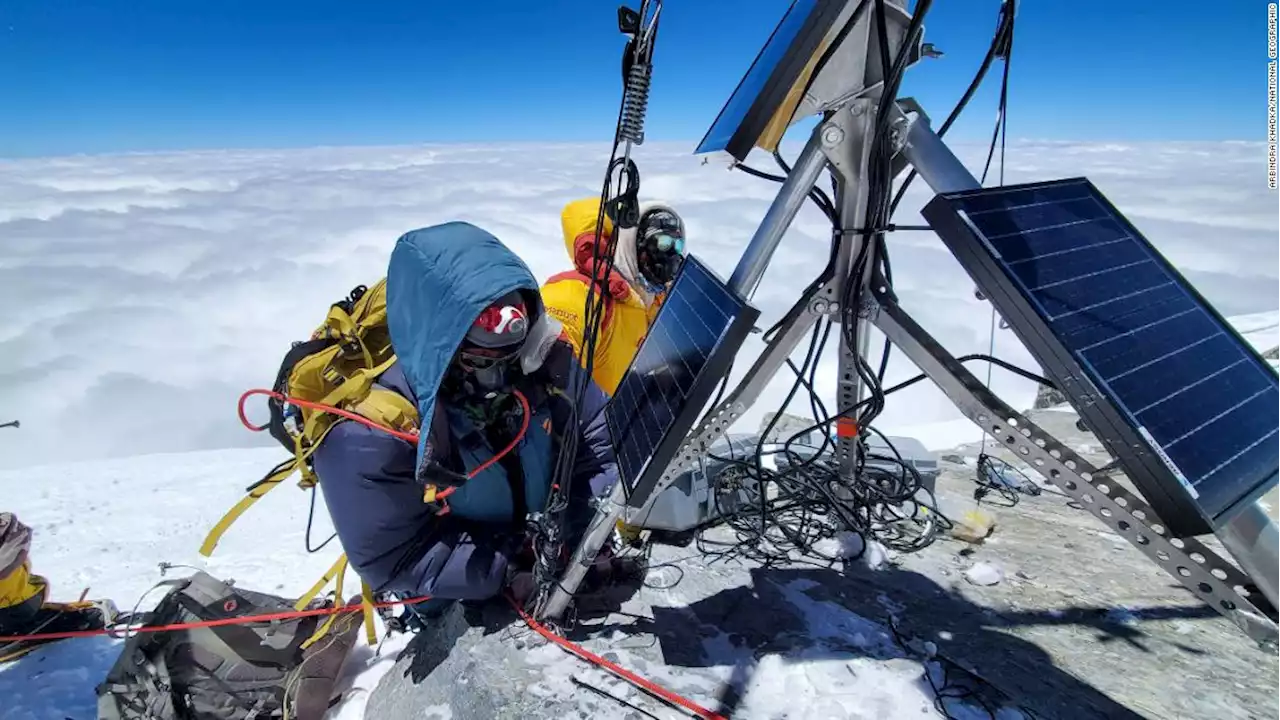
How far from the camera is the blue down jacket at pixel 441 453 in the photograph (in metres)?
2.42

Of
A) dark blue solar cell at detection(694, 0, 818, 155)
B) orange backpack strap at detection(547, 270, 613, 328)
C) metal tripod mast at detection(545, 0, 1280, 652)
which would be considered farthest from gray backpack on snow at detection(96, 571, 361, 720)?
dark blue solar cell at detection(694, 0, 818, 155)

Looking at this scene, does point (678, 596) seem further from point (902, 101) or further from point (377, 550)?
point (902, 101)

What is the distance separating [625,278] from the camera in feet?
15.4

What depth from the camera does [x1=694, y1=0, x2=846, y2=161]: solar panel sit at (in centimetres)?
179

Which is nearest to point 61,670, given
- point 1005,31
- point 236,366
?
point 1005,31

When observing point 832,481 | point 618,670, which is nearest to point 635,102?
point 618,670

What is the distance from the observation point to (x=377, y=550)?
2.63 m

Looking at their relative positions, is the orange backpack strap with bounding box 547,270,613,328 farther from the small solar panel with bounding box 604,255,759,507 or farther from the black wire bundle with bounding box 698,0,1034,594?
the small solar panel with bounding box 604,255,759,507

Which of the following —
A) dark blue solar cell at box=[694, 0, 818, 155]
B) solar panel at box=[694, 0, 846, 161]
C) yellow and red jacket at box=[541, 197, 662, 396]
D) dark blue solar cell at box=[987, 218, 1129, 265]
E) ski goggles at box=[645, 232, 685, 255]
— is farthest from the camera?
ski goggles at box=[645, 232, 685, 255]

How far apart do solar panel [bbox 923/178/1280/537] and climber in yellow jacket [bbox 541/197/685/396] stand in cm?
303

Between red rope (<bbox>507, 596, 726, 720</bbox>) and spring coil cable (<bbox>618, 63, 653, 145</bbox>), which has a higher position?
spring coil cable (<bbox>618, 63, 653, 145</bbox>)

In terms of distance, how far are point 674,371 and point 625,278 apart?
2597 mm

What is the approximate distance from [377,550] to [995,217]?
8.28 feet

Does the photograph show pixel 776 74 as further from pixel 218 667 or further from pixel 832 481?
pixel 218 667
